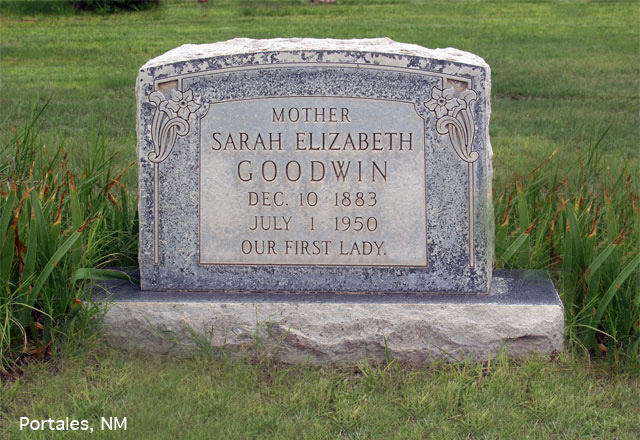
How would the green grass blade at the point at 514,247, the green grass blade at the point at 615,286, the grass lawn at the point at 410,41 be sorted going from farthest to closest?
the grass lawn at the point at 410,41 < the green grass blade at the point at 514,247 < the green grass blade at the point at 615,286

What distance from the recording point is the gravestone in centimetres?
324

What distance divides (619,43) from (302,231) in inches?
352

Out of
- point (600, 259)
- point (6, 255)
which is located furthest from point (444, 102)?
point (6, 255)

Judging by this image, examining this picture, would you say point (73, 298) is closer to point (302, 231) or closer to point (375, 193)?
point (302, 231)

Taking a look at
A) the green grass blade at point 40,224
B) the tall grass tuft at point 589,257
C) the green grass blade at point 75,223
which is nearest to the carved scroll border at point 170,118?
the green grass blade at point 75,223

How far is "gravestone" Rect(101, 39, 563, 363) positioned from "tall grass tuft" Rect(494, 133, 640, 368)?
16 cm

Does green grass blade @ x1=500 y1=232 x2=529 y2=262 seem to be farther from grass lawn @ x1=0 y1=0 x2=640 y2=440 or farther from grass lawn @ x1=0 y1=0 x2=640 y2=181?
grass lawn @ x1=0 y1=0 x2=640 y2=181

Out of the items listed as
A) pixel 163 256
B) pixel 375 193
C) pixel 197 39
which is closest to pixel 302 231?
pixel 375 193

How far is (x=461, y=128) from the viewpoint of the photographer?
10.9ft

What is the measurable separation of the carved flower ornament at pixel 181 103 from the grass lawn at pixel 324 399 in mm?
1031

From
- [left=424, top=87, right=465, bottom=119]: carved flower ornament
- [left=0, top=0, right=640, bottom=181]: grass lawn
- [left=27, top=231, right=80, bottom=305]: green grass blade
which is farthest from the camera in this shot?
[left=0, top=0, right=640, bottom=181]: grass lawn

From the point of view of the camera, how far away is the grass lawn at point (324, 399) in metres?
2.75

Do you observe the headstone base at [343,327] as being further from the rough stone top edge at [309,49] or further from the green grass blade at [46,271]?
the rough stone top edge at [309,49]

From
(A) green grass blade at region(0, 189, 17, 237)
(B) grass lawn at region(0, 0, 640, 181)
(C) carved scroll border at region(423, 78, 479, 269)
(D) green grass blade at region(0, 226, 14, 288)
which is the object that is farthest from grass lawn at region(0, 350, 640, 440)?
(B) grass lawn at region(0, 0, 640, 181)
